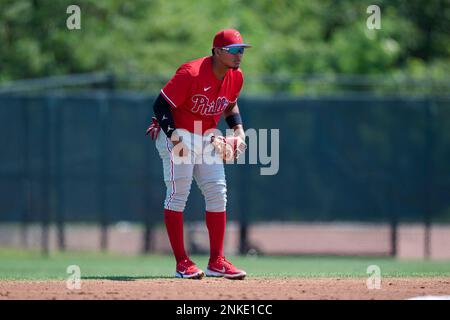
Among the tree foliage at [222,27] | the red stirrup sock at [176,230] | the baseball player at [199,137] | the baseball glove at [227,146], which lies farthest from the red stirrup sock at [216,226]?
the tree foliage at [222,27]

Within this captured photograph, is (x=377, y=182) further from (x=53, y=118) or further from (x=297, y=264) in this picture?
(x=53, y=118)

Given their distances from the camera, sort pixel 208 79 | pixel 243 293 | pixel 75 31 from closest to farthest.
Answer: pixel 243 293 < pixel 208 79 < pixel 75 31

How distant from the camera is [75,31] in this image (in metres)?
19.4

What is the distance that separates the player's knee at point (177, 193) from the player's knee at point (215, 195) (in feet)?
0.57

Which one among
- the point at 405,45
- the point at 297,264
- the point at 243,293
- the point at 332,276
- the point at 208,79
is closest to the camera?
the point at 243,293

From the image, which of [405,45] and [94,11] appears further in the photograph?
[405,45]

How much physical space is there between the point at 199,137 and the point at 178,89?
48 cm

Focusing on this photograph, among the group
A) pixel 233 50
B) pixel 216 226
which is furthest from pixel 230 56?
pixel 216 226

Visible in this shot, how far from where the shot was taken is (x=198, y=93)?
805 cm

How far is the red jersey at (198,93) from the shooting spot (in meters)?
7.97

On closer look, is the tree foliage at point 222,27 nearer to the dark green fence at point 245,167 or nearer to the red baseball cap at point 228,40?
the dark green fence at point 245,167

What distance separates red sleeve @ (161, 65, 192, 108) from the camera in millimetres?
7949

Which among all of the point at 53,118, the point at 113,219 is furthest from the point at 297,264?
the point at 53,118
